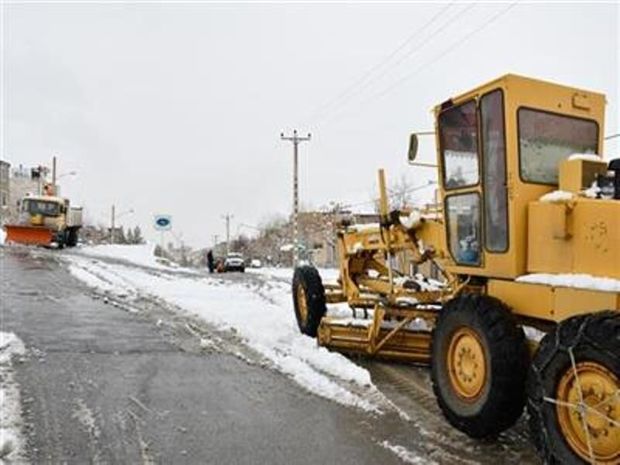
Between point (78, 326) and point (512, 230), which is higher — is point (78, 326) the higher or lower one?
the lower one

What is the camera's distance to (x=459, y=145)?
672 cm

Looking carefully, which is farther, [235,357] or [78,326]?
[78,326]

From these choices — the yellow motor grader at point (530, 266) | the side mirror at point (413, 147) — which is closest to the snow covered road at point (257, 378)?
the yellow motor grader at point (530, 266)

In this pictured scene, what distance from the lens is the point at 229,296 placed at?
625 inches

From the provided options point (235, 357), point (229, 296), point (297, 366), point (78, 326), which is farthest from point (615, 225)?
point (229, 296)

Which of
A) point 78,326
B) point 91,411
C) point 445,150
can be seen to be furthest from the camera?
point 78,326

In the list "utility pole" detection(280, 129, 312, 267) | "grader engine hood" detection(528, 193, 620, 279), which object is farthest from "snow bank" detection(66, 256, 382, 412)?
"utility pole" detection(280, 129, 312, 267)

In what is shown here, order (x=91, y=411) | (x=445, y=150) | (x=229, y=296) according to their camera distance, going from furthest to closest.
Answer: (x=229, y=296) < (x=445, y=150) < (x=91, y=411)

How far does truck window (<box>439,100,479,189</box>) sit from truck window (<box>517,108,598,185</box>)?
1.66 feet

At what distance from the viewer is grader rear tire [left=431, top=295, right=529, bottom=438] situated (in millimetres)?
5449

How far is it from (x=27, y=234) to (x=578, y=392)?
119 ft

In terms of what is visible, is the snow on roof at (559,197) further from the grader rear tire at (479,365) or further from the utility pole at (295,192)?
the utility pole at (295,192)

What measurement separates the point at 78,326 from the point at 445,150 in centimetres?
670

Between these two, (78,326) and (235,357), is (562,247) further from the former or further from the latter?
(78,326)
